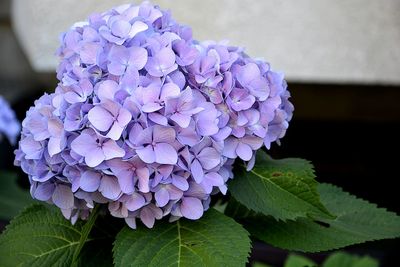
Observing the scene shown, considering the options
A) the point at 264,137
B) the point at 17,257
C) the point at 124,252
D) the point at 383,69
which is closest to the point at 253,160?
the point at 264,137

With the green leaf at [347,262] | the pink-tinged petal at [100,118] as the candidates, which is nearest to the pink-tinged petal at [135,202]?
the pink-tinged petal at [100,118]

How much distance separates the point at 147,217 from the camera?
987 millimetres

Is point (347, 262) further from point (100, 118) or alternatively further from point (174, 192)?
point (100, 118)

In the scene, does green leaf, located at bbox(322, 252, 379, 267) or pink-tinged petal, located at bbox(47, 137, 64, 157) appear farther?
green leaf, located at bbox(322, 252, 379, 267)

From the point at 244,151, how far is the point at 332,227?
232mm

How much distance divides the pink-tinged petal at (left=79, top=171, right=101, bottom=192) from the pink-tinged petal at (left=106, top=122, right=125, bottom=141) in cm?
6

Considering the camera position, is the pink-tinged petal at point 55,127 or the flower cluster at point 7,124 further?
the flower cluster at point 7,124

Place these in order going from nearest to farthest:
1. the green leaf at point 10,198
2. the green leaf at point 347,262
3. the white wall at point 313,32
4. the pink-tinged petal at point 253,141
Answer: the pink-tinged petal at point 253,141, the green leaf at point 347,262, the green leaf at point 10,198, the white wall at point 313,32

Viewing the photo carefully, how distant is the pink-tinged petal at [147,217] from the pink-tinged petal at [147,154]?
109 millimetres

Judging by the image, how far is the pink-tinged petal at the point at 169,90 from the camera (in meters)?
0.92

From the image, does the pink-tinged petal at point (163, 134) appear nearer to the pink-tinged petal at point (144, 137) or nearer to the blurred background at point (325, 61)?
the pink-tinged petal at point (144, 137)

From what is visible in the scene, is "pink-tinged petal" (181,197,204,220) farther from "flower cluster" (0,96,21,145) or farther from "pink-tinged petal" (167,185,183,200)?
"flower cluster" (0,96,21,145)

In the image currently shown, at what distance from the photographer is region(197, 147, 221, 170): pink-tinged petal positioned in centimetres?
95

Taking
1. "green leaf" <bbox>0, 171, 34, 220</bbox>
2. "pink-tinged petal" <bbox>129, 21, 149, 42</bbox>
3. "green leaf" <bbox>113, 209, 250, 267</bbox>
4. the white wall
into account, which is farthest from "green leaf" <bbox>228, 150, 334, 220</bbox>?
the white wall
